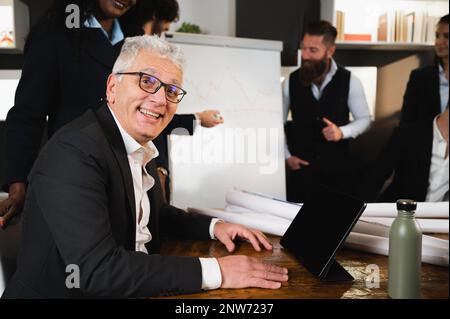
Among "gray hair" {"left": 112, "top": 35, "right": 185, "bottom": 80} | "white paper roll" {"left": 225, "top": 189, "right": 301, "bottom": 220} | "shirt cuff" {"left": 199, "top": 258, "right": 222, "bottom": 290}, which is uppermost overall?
"gray hair" {"left": 112, "top": 35, "right": 185, "bottom": 80}

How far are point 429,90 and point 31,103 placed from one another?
1.08m

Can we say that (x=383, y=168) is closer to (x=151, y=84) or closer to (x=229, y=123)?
(x=151, y=84)

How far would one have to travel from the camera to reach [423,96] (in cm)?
122

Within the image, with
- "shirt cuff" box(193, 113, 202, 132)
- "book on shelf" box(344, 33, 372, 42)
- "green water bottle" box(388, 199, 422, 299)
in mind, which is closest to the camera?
"green water bottle" box(388, 199, 422, 299)

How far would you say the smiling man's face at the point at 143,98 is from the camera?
3.16ft

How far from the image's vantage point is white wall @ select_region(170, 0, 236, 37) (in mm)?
1381

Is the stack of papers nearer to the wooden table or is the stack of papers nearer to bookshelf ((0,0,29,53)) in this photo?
the wooden table

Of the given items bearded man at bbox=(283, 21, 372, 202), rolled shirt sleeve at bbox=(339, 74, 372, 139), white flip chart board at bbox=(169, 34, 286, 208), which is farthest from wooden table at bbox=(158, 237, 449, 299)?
rolled shirt sleeve at bbox=(339, 74, 372, 139)

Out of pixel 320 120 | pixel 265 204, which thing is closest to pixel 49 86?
pixel 265 204

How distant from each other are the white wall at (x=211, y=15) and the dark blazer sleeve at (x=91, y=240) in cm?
72

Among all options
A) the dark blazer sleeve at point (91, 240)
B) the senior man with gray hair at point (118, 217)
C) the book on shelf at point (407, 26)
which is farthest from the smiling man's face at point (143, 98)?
the book on shelf at point (407, 26)

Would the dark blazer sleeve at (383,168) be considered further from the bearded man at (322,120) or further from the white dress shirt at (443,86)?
the bearded man at (322,120)

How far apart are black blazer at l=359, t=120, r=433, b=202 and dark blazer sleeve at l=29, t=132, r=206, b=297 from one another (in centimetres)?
79

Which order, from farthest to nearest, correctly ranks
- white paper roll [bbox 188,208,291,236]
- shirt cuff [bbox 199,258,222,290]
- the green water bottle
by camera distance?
white paper roll [bbox 188,208,291,236]
shirt cuff [bbox 199,258,222,290]
the green water bottle
